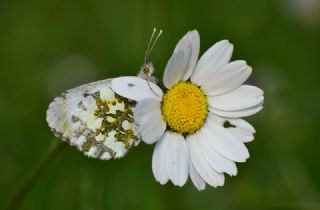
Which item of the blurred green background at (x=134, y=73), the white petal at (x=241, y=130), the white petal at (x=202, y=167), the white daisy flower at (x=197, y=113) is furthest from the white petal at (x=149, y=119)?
the blurred green background at (x=134, y=73)

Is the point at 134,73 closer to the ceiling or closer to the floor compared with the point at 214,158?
closer to the floor

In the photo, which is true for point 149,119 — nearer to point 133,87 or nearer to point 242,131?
point 133,87

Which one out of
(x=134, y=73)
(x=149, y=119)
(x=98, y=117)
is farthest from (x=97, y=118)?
(x=134, y=73)

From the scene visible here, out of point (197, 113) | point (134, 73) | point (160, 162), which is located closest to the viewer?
point (160, 162)

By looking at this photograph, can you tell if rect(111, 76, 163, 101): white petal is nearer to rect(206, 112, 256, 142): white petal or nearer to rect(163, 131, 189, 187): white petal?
rect(163, 131, 189, 187): white petal
